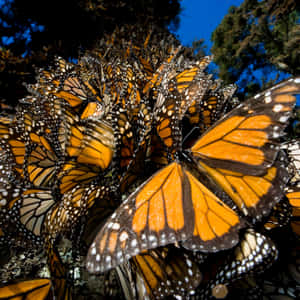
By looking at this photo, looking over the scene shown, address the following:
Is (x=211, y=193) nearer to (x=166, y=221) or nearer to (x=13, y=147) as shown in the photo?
(x=166, y=221)

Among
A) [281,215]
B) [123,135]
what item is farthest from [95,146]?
[281,215]

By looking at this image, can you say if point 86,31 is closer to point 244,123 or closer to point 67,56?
point 67,56

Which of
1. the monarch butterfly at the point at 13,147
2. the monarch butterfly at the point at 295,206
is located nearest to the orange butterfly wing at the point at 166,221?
the monarch butterfly at the point at 295,206

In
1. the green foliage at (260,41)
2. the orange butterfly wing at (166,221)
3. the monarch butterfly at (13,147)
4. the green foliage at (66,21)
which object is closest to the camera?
the orange butterfly wing at (166,221)

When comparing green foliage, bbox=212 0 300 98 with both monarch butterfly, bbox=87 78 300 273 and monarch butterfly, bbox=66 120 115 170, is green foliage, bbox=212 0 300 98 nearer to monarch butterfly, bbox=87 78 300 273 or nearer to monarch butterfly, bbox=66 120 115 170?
monarch butterfly, bbox=87 78 300 273

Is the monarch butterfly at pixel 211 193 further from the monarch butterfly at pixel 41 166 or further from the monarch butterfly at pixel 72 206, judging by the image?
the monarch butterfly at pixel 41 166

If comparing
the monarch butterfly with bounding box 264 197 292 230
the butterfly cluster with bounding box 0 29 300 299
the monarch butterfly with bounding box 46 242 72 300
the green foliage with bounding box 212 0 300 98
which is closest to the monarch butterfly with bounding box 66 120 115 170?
the butterfly cluster with bounding box 0 29 300 299
